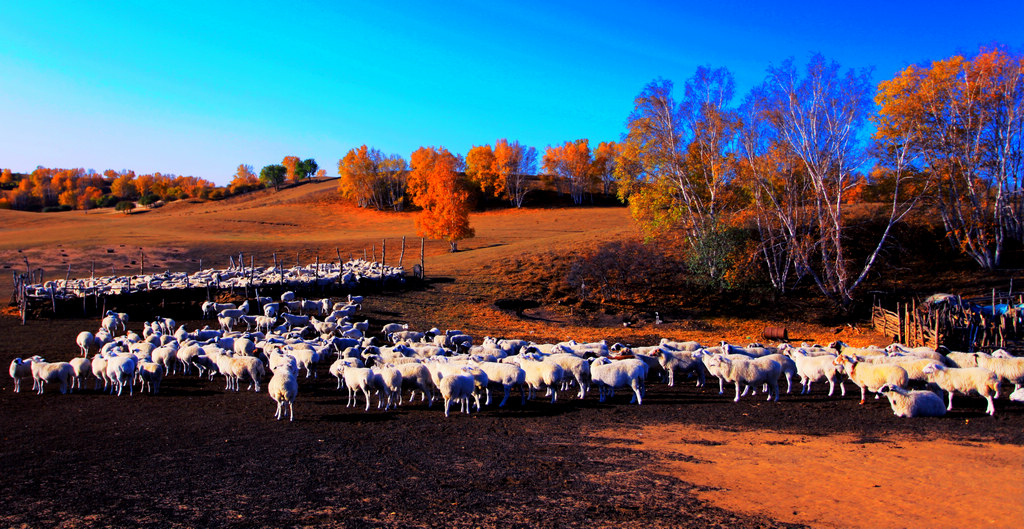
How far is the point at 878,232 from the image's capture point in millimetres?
41219

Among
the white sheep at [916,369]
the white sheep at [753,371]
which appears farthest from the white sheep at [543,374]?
the white sheep at [916,369]

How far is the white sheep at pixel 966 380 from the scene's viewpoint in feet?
41.0

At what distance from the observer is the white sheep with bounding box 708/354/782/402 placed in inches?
568

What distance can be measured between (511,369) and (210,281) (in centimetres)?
2417

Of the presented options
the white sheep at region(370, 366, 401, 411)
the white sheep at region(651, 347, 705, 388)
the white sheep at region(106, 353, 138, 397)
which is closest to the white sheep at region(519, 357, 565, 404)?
the white sheep at region(370, 366, 401, 411)

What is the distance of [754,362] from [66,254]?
54.4 meters

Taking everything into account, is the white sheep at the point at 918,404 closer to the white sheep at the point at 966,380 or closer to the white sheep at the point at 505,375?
the white sheep at the point at 966,380

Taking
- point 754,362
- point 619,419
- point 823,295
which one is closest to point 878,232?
point 823,295

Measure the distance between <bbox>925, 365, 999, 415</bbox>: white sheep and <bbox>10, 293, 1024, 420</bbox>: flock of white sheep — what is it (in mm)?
21

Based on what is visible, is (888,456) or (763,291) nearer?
(888,456)

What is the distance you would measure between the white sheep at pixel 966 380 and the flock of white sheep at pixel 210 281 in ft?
91.7

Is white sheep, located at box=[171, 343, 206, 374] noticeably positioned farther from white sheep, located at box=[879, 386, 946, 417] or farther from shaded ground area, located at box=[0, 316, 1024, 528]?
white sheep, located at box=[879, 386, 946, 417]

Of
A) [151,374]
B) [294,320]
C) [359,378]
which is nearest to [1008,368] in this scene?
[359,378]

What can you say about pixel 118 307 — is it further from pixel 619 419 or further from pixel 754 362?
pixel 754 362
